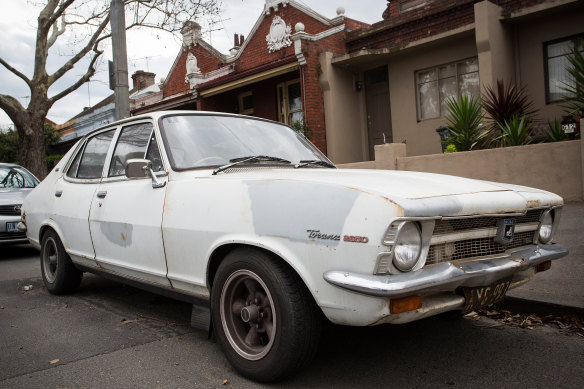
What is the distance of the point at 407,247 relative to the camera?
241cm

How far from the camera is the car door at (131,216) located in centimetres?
356

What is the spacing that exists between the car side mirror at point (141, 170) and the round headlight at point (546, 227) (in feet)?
8.31

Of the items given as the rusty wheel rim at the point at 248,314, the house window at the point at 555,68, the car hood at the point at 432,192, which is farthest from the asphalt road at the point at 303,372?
the house window at the point at 555,68

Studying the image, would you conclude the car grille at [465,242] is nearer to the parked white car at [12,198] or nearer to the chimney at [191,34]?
the parked white car at [12,198]

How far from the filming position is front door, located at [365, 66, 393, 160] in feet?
46.3

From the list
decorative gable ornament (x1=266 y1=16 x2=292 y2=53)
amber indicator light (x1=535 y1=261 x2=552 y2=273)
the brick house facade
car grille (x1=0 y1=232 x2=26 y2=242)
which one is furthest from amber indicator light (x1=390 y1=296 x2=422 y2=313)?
decorative gable ornament (x1=266 y1=16 x2=292 y2=53)

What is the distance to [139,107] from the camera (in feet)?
67.7

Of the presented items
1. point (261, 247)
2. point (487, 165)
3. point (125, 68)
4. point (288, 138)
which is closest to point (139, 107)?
point (125, 68)

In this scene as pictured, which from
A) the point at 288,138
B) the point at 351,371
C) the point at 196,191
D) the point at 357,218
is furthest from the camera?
the point at 288,138

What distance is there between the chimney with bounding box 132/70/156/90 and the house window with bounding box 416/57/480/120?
19761 millimetres

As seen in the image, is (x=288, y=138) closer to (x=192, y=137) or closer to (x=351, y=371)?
(x=192, y=137)

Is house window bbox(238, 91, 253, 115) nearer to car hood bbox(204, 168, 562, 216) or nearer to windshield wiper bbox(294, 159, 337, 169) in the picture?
windshield wiper bbox(294, 159, 337, 169)

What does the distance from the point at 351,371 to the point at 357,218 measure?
110 centimetres

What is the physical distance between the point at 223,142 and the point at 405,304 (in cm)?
199
